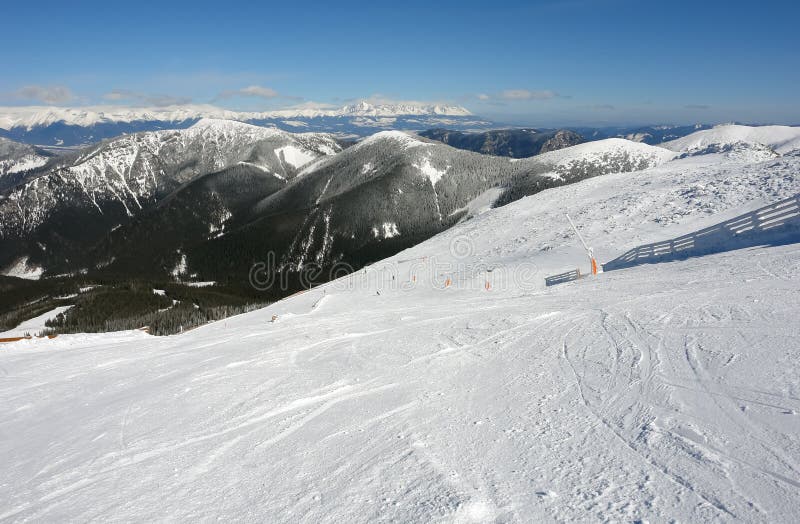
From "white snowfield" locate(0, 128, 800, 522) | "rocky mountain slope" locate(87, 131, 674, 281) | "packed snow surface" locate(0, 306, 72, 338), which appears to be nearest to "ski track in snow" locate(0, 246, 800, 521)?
"white snowfield" locate(0, 128, 800, 522)

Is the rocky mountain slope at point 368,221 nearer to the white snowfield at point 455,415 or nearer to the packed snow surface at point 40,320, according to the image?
the packed snow surface at point 40,320

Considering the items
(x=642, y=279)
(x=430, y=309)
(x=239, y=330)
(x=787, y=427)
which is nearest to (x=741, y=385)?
(x=787, y=427)

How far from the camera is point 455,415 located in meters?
7.66

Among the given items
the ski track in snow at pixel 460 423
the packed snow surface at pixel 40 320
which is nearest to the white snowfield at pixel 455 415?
the ski track in snow at pixel 460 423

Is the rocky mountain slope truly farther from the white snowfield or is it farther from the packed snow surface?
the white snowfield

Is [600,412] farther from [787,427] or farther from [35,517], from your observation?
[35,517]

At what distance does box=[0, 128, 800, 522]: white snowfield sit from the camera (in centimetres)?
521

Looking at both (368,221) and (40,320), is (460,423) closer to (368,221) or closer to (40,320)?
(40,320)

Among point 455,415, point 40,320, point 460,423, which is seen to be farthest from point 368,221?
point 460,423

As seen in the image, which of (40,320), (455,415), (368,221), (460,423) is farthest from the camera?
(368,221)

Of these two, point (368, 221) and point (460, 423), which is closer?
point (460, 423)

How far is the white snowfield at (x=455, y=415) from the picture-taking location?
521cm

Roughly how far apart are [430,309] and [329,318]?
507cm

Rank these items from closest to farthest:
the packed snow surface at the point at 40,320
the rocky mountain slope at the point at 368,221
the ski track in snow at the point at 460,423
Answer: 1. the ski track in snow at the point at 460,423
2. the packed snow surface at the point at 40,320
3. the rocky mountain slope at the point at 368,221
